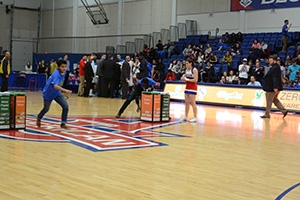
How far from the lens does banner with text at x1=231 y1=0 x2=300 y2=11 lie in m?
25.3

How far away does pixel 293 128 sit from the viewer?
41.5ft

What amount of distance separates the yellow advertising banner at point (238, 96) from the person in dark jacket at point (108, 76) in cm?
307

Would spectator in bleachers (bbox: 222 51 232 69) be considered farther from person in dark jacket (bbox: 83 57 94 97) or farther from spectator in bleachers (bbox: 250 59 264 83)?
person in dark jacket (bbox: 83 57 94 97)

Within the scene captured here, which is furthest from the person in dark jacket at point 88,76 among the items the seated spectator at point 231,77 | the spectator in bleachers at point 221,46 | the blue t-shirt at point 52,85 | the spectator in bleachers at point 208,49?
the blue t-shirt at point 52,85

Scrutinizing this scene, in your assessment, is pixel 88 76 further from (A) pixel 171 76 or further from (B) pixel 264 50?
(B) pixel 264 50

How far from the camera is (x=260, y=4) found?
2652cm

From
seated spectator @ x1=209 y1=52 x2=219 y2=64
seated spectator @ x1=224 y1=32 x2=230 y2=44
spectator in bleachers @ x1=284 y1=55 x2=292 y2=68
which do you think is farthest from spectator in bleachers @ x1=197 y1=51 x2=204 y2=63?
spectator in bleachers @ x1=284 y1=55 x2=292 y2=68

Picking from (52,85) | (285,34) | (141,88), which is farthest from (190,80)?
(285,34)

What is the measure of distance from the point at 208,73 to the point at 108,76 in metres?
4.69

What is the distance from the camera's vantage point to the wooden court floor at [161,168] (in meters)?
5.44

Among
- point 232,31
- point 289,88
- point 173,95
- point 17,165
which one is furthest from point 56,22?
point 17,165

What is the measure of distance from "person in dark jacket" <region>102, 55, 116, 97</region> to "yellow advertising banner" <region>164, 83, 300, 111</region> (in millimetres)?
3069

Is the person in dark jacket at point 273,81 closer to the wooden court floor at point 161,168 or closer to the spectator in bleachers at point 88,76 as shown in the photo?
the wooden court floor at point 161,168

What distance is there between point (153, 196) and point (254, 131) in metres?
6.78
